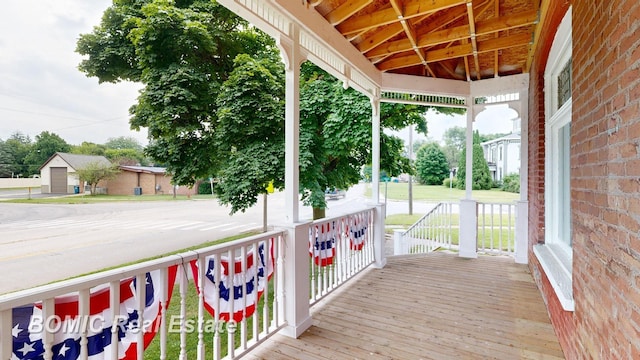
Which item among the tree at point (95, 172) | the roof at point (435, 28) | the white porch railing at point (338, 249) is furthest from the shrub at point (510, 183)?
the tree at point (95, 172)


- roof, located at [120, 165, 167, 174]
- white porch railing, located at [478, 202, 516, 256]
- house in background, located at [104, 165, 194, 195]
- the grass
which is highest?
roof, located at [120, 165, 167, 174]

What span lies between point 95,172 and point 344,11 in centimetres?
435

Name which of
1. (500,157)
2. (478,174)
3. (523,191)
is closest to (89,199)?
(523,191)

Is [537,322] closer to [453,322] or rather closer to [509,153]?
[453,322]

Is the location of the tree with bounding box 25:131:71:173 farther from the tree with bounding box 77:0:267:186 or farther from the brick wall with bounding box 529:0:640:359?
the brick wall with bounding box 529:0:640:359

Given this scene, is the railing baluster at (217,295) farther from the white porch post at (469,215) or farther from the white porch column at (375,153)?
the white porch post at (469,215)

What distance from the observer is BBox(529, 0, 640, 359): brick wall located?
1.08 metres

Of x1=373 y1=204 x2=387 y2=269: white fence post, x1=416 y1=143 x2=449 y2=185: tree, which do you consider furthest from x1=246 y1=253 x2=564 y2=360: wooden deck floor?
x1=416 y1=143 x2=449 y2=185: tree

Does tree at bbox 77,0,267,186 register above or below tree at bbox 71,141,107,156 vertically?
above

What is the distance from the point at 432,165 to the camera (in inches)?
691

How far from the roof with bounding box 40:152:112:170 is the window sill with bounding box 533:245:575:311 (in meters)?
4.83

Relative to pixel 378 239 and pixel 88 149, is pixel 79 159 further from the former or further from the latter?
pixel 378 239

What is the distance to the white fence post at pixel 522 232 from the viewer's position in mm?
4480

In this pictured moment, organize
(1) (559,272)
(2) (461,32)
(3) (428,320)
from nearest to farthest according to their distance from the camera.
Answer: (1) (559,272)
(3) (428,320)
(2) (461,32)
